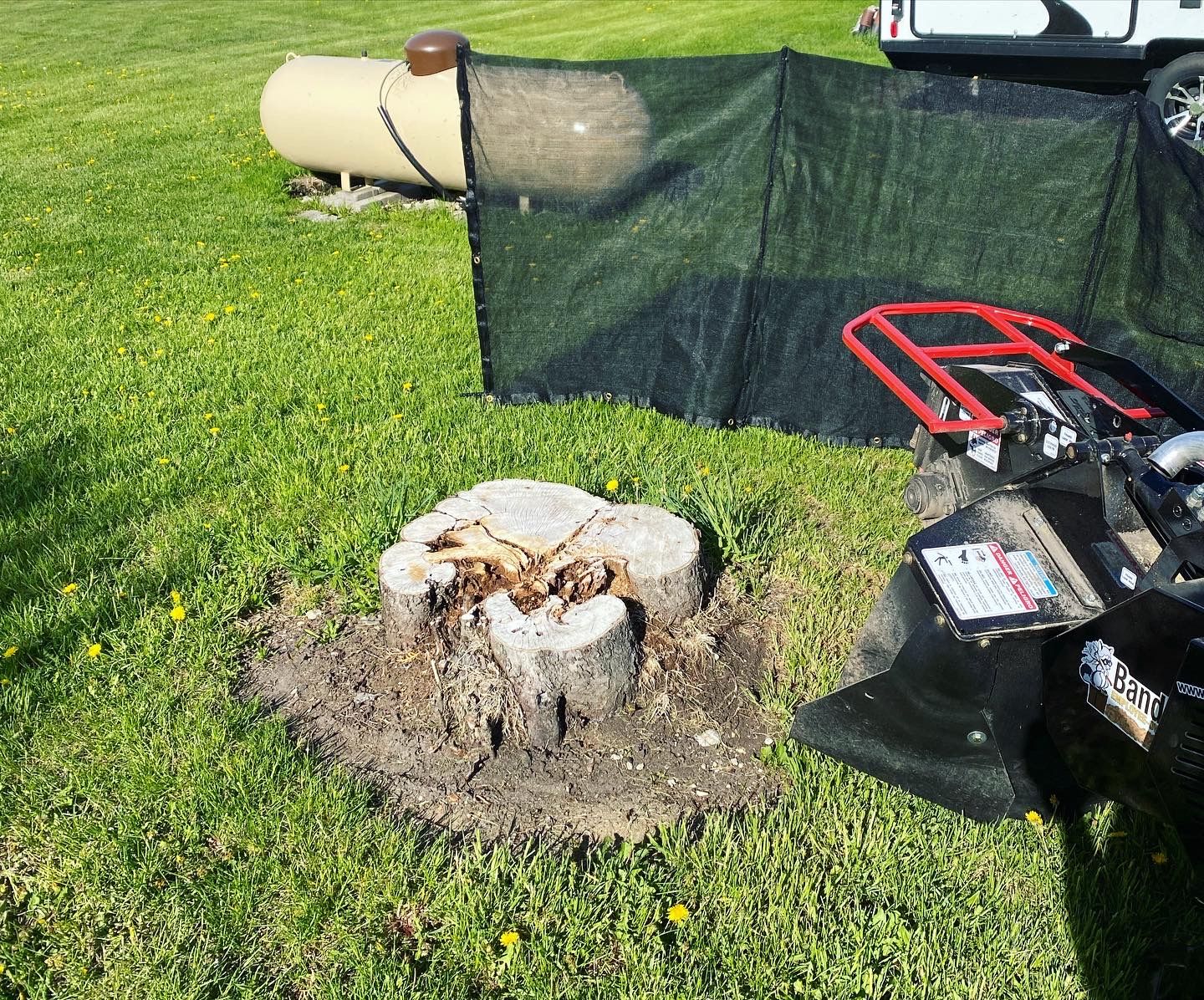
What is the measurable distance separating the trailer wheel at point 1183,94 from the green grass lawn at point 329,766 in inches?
245

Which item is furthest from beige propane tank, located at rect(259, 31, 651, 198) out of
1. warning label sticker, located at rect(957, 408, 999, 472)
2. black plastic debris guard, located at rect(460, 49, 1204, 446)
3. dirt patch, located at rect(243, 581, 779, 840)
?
dirt patch, located at rect(243, 581, 779, 840)

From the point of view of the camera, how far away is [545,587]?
3311 millimetres

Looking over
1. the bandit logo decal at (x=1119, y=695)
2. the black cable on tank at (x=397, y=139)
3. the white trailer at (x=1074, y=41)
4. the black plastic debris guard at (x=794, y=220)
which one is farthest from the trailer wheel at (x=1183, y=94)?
the bandit logo decal at (x=1119, y=695)

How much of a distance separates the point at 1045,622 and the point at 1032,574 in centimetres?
17

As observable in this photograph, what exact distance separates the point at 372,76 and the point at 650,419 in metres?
5.44

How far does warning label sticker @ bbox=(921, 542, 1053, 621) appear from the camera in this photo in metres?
2.59

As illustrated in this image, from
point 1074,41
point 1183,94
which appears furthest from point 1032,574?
point 1183,94

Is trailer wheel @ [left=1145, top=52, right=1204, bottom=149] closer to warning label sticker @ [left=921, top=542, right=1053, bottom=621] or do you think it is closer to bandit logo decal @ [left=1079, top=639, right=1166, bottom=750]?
warning label sticker @ [left=921, top=542, right=1053, bottom=621]

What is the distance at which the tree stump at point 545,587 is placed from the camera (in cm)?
306

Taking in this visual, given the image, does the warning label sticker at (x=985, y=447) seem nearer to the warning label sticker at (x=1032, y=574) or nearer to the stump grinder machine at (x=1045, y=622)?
the stump grinder machine at (x=1045, y=622)

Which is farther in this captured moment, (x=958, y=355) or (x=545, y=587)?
(x=958, y=355)

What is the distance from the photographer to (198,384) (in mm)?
5520

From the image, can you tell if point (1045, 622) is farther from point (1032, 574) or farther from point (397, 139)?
point (397, 139)

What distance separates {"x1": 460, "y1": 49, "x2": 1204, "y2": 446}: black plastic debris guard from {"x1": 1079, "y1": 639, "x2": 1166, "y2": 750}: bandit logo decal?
279 centimetres
